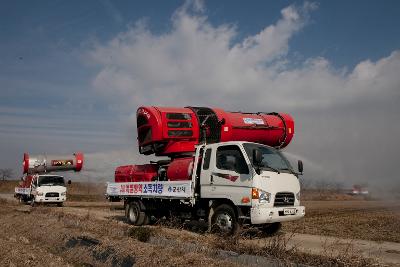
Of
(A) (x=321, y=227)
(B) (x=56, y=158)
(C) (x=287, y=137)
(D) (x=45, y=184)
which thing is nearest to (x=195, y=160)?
(C) (x=287, y=137)

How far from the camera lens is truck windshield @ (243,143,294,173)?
1131 centimetres

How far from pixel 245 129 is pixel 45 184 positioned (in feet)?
64.9

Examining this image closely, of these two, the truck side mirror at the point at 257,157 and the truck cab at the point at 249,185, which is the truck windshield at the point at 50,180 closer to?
the truck cab at the point at 249,185

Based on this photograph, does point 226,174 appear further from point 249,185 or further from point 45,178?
point 45,178

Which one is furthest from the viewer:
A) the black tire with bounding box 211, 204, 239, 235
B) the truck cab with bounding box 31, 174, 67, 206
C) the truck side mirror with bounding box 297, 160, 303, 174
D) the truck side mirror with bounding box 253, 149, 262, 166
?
the truck cab with bounding box 31, 174, 67, 206

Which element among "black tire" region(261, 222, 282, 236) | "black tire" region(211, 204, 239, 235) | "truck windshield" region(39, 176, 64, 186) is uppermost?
"truck windshield" region(39, 176, 64, 186)

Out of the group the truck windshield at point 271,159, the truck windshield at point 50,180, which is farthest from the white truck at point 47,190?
the truck windshield at point 271,159

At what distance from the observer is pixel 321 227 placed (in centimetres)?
1464

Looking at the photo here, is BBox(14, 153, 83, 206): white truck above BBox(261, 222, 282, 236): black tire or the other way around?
above

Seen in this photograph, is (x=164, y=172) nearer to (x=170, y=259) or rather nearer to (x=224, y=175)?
(x=224, y=175)

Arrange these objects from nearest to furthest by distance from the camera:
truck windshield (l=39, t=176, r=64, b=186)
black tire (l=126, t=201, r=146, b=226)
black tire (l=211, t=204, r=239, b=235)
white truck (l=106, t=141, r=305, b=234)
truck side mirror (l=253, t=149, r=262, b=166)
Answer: truck side mirror (l=253, t=149, r=262, b=166) → white truck (l=106, t=141, r=305, b=234) → black tire (l=211, t=204, r=239, b=235) → black tire (l=126, t=201, r=146, b=226) → truck windshield (l=39, t=176, r=64, b=186)

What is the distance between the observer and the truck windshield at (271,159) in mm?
11312

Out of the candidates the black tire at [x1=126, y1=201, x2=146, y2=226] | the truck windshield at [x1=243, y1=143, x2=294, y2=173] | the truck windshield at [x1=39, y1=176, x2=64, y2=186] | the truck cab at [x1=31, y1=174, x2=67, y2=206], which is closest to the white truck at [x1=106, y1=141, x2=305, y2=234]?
the truck windshield at [x1=243, y1=143, x2=294, y2=173]

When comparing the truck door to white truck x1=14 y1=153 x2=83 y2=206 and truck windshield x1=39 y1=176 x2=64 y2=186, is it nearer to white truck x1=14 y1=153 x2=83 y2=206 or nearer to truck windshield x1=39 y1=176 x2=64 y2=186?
white truck x1=14 y1=153 x2=83 y2=206
